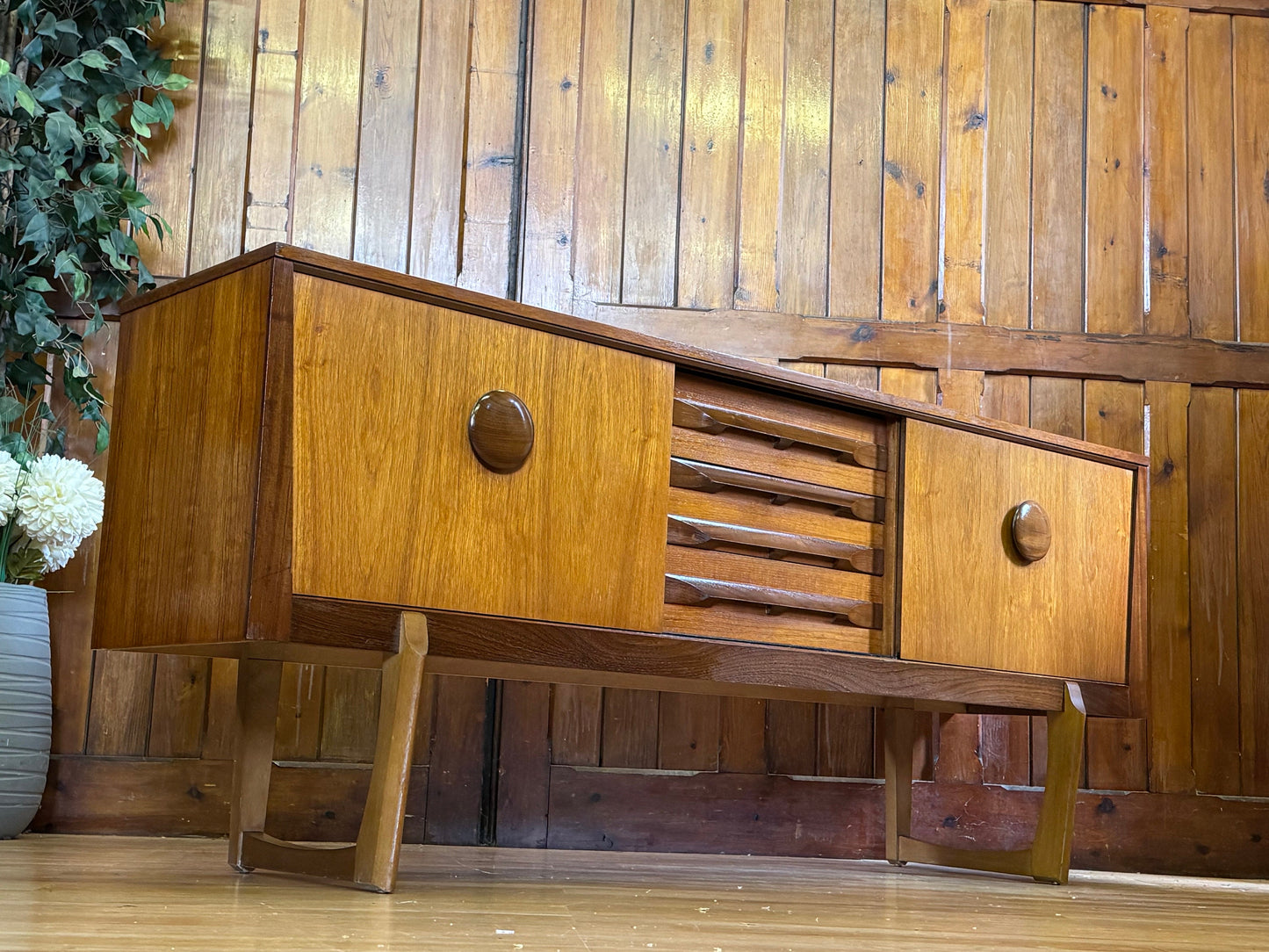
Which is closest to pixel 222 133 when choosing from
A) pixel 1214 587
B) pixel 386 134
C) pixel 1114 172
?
pixel 386 134

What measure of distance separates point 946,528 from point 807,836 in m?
0.86

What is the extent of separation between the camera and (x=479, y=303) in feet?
4.98

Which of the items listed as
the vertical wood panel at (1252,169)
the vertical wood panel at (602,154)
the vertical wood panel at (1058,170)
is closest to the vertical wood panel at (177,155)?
the vertical wood panel at (602,154)

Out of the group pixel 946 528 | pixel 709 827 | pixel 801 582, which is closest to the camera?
pixel 801 582

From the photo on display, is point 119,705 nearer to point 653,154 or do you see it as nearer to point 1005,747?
point 653,154

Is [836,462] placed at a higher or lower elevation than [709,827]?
higher

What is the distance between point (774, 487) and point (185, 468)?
2.59ft

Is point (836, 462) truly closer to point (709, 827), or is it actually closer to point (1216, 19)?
point (709, 827)

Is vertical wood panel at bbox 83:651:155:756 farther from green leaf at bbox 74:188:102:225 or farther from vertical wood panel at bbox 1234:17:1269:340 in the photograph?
vertical wood panel at bbox 1234:17:1269:340

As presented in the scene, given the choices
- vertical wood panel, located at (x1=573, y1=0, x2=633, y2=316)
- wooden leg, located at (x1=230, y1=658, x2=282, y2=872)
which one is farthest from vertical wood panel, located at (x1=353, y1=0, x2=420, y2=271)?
wooden leg, located at (x1=230, y1=658, x2=282, y2=872)

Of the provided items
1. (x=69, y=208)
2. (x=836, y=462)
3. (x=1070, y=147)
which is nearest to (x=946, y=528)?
(x=836, y=462)

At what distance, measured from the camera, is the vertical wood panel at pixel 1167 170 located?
2832 mm

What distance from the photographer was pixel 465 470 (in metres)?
1.51

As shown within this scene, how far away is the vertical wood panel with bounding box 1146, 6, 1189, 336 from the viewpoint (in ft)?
9.29
